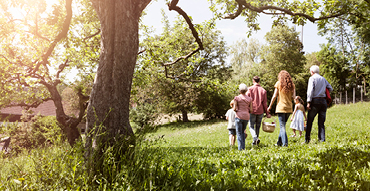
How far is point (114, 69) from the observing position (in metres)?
3.87

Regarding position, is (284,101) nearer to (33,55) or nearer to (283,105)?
(283,105)

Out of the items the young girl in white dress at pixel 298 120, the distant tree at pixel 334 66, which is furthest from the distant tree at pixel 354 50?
the young girl in white dress at pixel 298 120

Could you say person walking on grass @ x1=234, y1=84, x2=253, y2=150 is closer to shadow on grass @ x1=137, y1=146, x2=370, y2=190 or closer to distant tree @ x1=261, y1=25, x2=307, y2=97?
shadow on grass @ x1=137, y1=146, x2=370, y2=190

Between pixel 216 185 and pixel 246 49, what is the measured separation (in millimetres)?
44012

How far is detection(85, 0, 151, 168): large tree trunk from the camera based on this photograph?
372 centimetres

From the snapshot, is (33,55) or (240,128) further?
(33,55)

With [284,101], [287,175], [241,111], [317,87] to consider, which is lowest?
[287,175]

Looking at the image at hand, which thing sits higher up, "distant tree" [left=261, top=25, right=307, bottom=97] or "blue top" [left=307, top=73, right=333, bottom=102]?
"distant tree" [left=261, top=25, right=307, bottom=97]

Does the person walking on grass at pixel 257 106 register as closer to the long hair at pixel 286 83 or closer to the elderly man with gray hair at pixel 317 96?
the long hair at pixel 286 83

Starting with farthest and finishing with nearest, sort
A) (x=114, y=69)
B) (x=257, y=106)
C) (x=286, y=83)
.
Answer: (x=257, y=106) → (x=286, y=83) → (x=114, y=69)

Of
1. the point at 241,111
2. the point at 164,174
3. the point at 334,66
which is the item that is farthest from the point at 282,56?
the point at 164,174

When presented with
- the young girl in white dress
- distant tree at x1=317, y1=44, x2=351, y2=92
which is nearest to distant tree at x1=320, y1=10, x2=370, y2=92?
distant tree at x1=317, y1=44, x2=351, y2=92

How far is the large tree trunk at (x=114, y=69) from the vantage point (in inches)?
146

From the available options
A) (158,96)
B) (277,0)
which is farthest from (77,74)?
(158,96)
